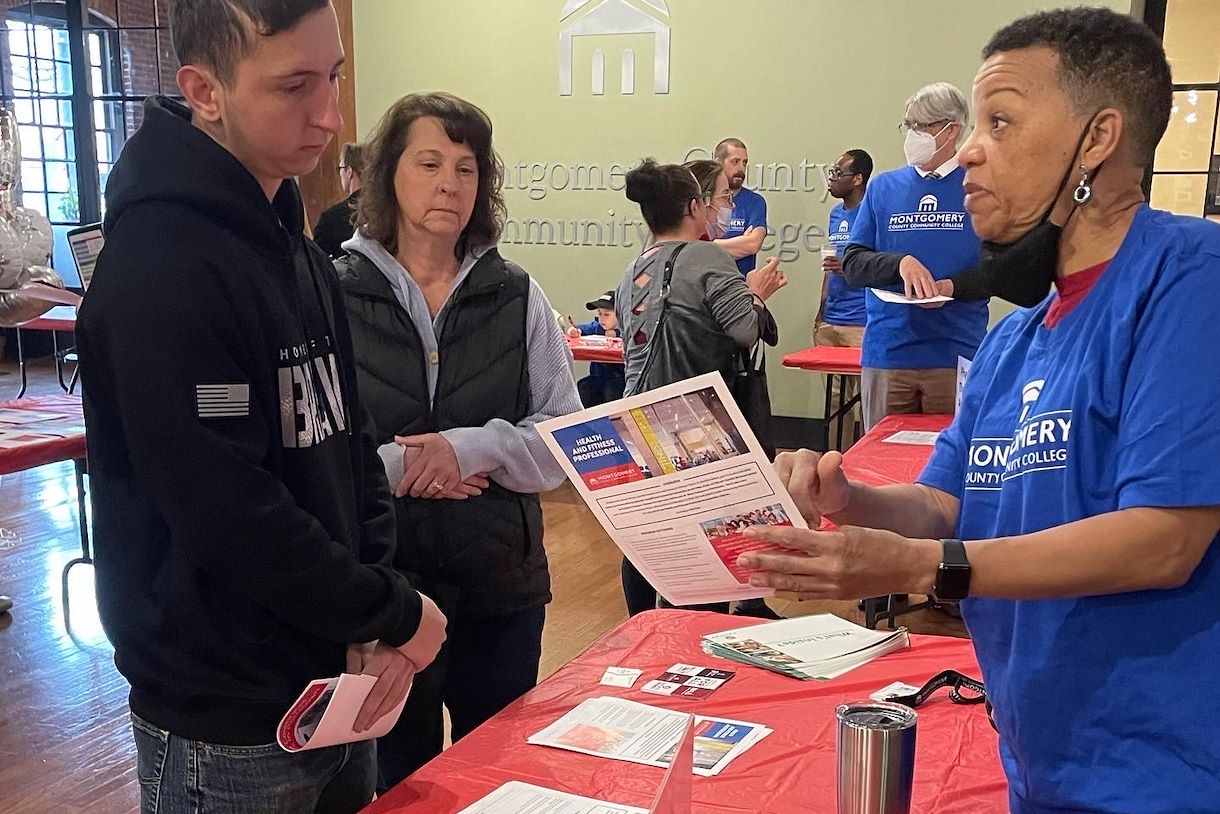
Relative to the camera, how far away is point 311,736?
117 cm

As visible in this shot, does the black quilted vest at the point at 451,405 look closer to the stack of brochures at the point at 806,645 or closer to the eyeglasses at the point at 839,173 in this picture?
the stack of brochures at the point at 806,645

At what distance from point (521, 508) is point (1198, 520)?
120 centimetres

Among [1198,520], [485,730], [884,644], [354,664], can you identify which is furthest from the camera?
[884,644]

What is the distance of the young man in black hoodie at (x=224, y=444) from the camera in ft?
3.52

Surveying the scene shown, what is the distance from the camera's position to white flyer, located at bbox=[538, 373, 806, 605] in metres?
1.15

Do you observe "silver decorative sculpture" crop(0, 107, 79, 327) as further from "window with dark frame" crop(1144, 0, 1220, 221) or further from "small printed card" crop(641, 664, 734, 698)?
"window with dark frame" crop(1144, 0, 1220, 221)

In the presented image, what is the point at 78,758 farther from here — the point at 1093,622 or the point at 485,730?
the point at 1093,622

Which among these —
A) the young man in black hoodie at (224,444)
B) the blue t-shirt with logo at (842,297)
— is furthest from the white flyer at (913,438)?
the blue t-shirt with logo at (842,297)

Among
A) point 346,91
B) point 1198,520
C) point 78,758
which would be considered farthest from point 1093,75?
point 346,91

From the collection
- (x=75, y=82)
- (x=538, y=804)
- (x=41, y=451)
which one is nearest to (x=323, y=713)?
(x=538, y=804)

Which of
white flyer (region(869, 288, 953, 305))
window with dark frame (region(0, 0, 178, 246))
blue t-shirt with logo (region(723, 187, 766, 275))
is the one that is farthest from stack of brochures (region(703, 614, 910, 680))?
window with dark frame (region(0, 0, 178, 246))

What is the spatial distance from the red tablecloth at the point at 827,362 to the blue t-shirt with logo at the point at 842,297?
0.95 meters

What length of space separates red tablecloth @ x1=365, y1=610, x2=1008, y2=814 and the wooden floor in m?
1.62

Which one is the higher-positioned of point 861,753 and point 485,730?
point 861,753
